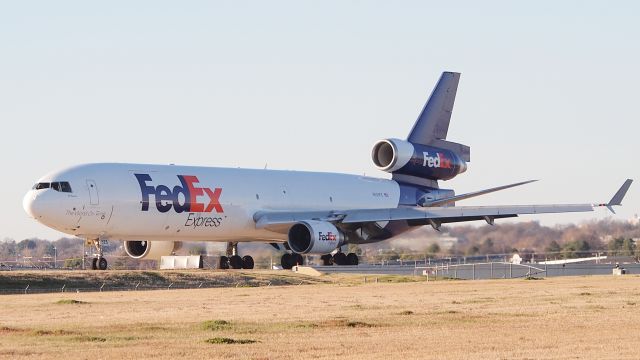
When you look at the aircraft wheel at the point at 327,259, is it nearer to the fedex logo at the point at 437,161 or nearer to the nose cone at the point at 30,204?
the fedex logo at the point at 437,161

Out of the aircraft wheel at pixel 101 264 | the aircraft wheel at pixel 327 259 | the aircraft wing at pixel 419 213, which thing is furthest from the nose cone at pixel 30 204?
the aircraft wheel at pixel 327 259

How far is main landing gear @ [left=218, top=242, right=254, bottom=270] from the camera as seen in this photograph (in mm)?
50531

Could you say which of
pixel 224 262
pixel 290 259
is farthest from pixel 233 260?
pixel 290 259

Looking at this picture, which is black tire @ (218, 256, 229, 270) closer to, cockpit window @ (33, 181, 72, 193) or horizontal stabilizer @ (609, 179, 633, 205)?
cockpit window @ (33, 181, 72, 193)

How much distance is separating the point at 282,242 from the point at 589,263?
66.4 feet

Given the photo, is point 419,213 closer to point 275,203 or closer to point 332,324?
point 275,203

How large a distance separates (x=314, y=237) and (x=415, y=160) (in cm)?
801

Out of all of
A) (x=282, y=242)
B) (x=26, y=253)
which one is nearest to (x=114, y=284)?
(x=282, y=242)

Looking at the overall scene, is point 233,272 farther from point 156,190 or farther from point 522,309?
point 522,309

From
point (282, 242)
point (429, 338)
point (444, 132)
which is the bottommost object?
point (429, 338)

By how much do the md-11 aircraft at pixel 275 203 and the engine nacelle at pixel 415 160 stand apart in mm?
42

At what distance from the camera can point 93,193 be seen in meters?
41.9

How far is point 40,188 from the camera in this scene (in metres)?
41.9

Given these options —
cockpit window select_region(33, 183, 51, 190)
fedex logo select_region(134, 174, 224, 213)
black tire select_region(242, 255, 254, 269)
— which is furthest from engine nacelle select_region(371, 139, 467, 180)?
cockpit window select_region(33, 183, 51, 190)
